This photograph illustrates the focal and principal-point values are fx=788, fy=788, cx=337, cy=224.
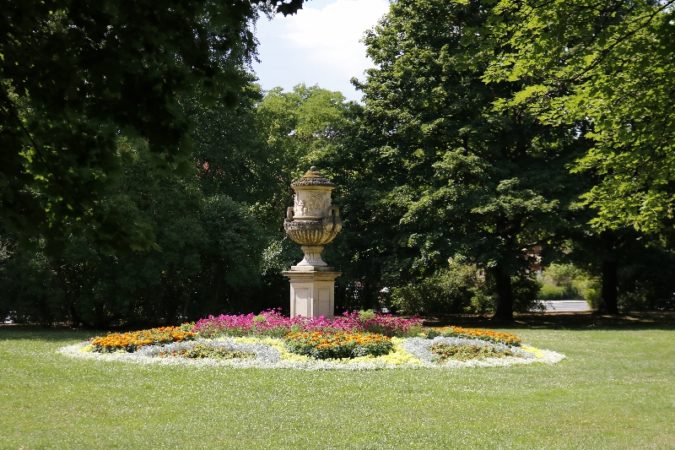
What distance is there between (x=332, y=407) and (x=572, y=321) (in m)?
20.5

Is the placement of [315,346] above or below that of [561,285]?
below

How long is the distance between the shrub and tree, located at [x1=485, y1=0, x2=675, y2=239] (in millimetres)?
4761

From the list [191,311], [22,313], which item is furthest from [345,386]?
[22,313]

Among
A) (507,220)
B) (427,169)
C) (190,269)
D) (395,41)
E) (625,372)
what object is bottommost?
(625,372)

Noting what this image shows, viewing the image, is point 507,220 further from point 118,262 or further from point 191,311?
point 118,262

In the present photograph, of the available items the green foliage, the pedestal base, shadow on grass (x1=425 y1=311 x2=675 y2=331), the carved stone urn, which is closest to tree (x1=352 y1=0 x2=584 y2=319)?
shadow on grass (x1=425 y1=311 x2=675 y2=331)

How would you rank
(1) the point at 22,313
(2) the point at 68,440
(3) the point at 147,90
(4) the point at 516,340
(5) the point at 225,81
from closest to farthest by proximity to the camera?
(3) the point at 147,90
(5) the point at 225,81
(2) the point at 68,440
(4) the point at 516,340
(1) the point at 22,313

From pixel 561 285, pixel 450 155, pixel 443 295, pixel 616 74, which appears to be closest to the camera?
pixel 616 74

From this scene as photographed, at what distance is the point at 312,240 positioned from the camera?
18219mm

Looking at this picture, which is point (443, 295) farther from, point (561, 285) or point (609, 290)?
point (561, 285)

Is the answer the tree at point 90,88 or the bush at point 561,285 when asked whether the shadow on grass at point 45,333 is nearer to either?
the tree at point 90,88

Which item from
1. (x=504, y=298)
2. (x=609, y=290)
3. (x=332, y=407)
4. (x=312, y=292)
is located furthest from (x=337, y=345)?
(x=609, y=290)

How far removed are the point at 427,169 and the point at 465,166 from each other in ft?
7.62

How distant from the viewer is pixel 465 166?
25062mm
